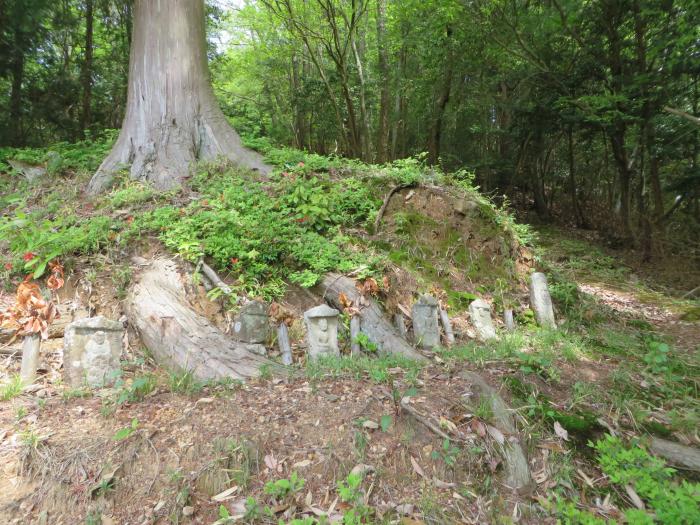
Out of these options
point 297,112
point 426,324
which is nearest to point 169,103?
point 426,324

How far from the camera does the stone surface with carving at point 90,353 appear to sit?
3178 millimetres

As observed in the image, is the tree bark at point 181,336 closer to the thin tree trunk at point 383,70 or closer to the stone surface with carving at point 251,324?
the stone surface with carving at point 251,324

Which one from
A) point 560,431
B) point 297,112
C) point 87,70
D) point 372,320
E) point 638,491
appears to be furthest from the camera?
point 297,112

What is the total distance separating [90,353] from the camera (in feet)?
10.6

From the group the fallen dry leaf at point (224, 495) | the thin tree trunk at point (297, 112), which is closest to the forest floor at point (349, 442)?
the fallen dry leaf at point (224, 495)

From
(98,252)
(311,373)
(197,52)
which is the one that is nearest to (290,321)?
(311,373)

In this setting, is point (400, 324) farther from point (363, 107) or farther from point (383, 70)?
point (383, 70)

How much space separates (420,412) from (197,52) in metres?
7.36

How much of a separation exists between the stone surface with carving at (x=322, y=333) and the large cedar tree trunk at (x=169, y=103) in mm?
3778

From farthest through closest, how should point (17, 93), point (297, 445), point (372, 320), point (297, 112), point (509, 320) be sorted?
1. point (297, 112)
2. point (17, 93)
3. point (509, 320)
4. point (372, 320)
5. point (297, 445)

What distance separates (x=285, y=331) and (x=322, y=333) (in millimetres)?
458

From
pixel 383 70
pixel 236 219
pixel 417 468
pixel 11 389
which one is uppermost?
pixel 383 70

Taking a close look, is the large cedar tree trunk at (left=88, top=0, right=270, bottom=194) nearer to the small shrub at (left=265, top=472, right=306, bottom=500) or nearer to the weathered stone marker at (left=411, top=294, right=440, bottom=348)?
the weathered stone marker at (left=411, top=294, right=440, bottom=348)

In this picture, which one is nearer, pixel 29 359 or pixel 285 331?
pixel 29 359
